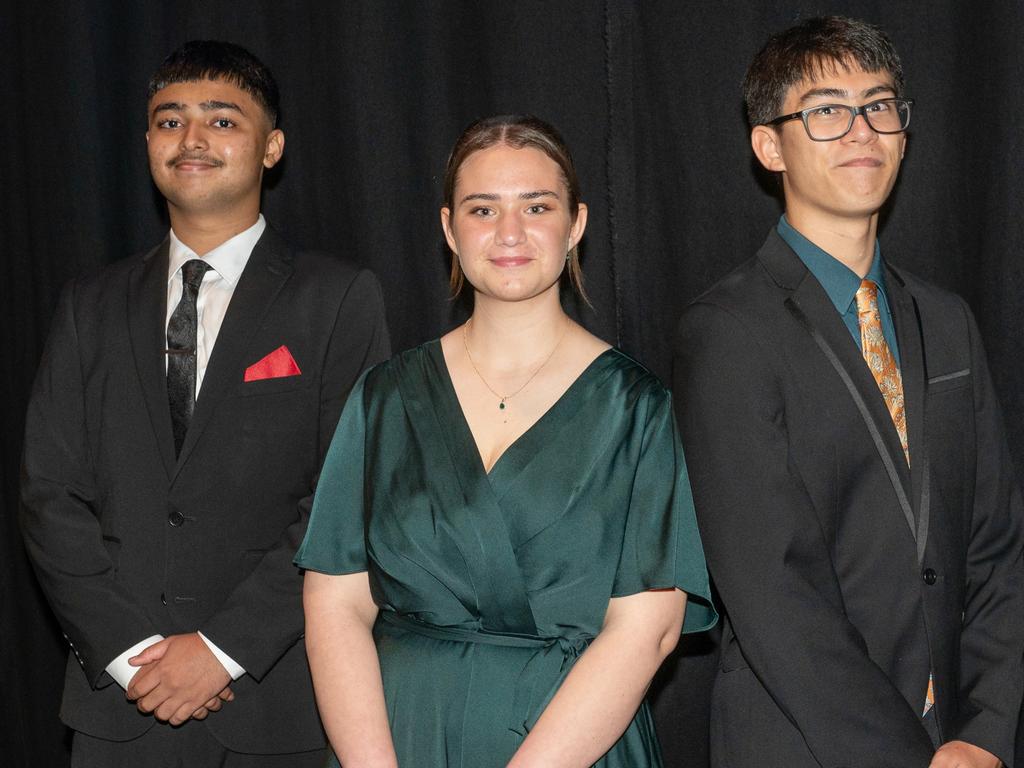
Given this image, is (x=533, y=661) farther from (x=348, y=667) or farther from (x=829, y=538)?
(x=829, y=538)

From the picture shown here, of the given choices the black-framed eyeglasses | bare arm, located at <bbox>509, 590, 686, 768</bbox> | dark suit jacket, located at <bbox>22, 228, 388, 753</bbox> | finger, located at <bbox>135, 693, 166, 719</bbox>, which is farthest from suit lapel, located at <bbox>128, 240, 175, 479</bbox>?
the black-framed eyeglasses

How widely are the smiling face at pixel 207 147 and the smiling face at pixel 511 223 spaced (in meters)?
0.61

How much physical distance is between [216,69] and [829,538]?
1467 mm

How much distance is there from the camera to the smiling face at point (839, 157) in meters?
2.03

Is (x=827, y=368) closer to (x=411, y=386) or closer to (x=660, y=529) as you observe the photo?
Answer: (x=660, y=529)

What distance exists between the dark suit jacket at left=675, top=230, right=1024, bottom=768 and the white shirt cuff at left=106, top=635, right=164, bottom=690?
102 centimetres

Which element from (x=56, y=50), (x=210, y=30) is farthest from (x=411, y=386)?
(x=56, y=50)

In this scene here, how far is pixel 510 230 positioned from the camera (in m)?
1.94

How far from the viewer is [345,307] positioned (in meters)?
2.40

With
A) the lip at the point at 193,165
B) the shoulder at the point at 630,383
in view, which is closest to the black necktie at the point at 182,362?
the lip at the point at 193,165

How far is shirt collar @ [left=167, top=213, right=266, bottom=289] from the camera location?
2.41m

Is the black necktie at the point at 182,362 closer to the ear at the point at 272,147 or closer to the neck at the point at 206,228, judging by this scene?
the neck at the point at 206,228

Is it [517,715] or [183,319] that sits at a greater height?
[183,319]

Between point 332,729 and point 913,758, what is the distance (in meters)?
0.87
